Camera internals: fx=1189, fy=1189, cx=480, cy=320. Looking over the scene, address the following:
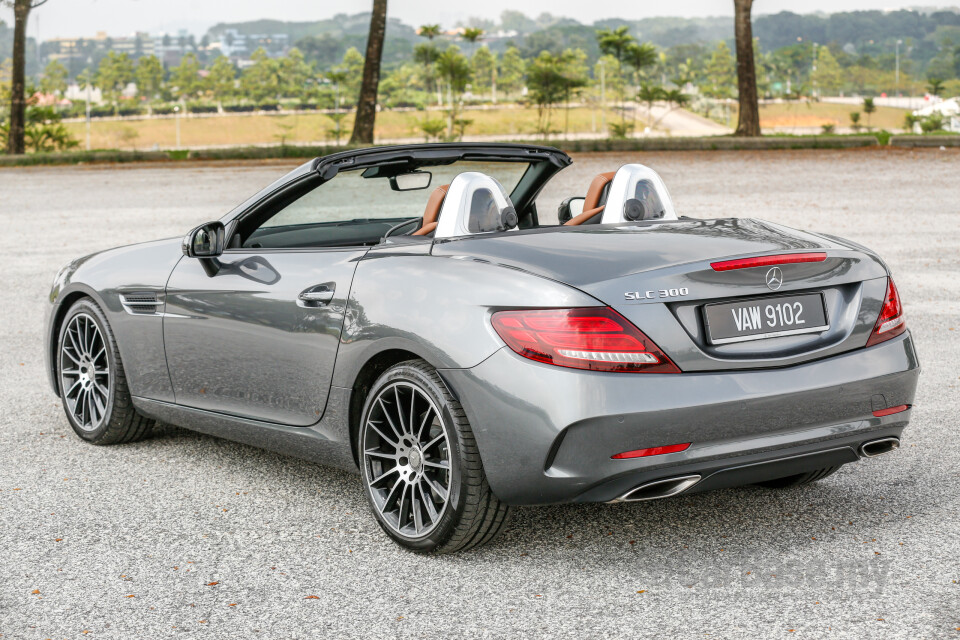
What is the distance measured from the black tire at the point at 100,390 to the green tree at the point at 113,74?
7051 inches

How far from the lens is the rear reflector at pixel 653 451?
3.59m

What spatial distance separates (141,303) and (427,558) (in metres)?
2.06

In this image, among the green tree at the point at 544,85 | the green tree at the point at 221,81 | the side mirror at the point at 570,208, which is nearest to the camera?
the side mirror at the point at 570,208

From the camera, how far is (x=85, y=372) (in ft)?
19.1

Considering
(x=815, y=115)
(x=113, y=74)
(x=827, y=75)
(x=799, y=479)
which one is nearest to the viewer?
(x=799, y=479)

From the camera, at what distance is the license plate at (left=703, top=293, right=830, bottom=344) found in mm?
3715

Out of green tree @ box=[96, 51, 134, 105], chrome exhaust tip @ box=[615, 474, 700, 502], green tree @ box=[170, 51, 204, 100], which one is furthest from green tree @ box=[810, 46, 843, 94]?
chrome exhaust tip @ box=[615, 474, 700, 502]

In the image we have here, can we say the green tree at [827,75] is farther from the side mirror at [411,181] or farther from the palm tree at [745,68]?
the side mirror at [411,181]

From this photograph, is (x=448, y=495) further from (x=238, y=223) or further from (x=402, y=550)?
(x=238, y=223)

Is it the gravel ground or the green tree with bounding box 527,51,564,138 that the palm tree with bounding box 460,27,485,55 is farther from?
the gravel ground

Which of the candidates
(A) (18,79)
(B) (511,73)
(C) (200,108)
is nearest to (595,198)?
(A) (18,79)

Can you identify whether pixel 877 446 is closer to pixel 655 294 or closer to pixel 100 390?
pixel 655 294

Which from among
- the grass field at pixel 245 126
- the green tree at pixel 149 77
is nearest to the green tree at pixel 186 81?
the green tree at pixel 149 77

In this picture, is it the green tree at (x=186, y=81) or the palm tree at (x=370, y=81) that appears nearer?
the palm tree at (x=370, y=81)
